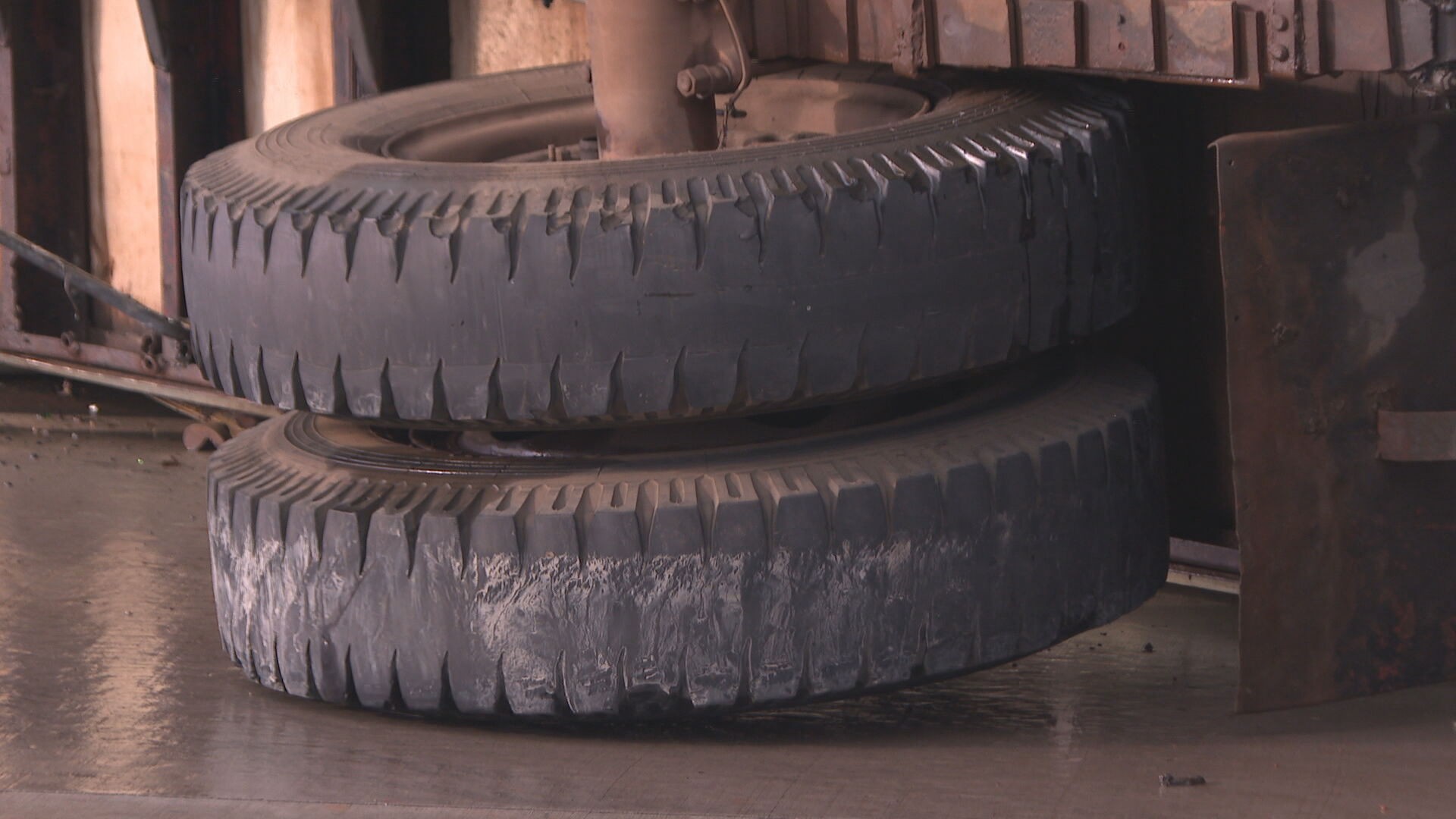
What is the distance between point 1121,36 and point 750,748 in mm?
935

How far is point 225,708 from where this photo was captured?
2117 millimetres

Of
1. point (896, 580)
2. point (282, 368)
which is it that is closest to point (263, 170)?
point (282, 368)

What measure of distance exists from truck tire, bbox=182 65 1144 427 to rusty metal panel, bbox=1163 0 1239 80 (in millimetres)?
205

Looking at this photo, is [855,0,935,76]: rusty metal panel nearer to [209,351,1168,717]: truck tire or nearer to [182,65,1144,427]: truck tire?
[182,65,1144,427]: truck tire

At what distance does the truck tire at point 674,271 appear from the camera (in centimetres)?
190

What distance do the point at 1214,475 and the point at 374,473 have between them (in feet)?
4.19

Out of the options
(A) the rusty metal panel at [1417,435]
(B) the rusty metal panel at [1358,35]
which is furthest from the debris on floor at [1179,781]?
(B) the rusty metal panel at [1358,35]

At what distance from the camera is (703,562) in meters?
1.90

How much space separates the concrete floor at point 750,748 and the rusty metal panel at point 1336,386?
0.11 metres

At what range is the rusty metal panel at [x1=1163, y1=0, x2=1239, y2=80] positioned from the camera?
187cm

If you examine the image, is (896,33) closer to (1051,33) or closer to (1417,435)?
(1051,33)

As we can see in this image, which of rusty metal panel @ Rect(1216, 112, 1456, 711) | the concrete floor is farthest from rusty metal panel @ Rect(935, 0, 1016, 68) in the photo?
the concrete floor

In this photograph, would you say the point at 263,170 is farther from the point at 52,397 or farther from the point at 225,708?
the point at 52,397

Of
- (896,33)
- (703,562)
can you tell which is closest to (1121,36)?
(896,33)
